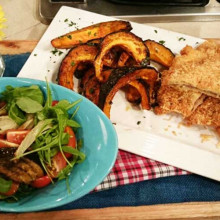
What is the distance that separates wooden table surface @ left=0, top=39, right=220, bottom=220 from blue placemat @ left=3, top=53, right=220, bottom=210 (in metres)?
0.02

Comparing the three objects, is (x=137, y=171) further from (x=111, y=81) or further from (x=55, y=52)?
(x=55, y=52)

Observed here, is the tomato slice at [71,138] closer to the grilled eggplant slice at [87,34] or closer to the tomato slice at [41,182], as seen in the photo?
the tomato slice at [41,182]

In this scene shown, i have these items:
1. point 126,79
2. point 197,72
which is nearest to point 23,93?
point 126,79

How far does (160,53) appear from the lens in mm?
1786

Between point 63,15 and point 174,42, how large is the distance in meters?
0.68

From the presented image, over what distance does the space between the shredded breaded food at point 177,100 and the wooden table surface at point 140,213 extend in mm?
441

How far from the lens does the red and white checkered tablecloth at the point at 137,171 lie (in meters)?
1.54

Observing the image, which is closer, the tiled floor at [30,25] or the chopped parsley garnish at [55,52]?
the chopped parsley garnish at [55,52]

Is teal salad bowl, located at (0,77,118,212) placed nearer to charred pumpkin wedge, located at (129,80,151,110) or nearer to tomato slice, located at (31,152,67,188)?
tomato slice, located at (31,152,67,188)

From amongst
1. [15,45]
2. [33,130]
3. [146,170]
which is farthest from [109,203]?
[15,45]

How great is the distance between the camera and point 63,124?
1305mm

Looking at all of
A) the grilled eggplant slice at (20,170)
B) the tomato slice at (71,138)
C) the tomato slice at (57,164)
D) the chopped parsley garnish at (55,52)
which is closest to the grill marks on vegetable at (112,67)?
the chopped parsley garnish at (55,52)

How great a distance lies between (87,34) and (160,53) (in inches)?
16.0

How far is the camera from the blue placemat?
4.90ft
